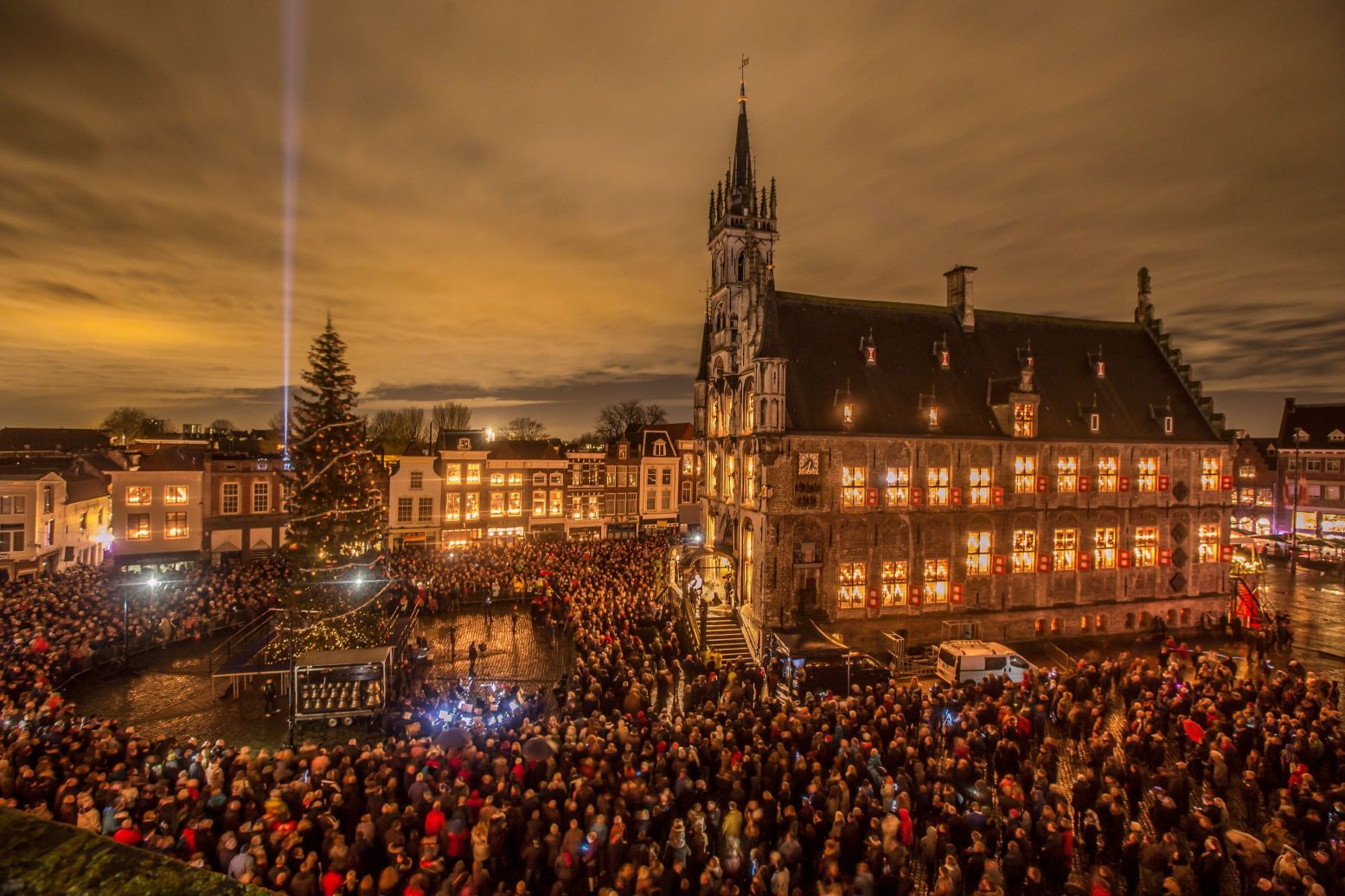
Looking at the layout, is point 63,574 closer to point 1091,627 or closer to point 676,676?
point 676,676

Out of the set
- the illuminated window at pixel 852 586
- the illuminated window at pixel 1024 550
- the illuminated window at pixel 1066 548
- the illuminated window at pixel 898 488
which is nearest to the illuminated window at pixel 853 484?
the illuminated window at pixel 898 488

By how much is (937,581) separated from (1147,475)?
43.9 ft

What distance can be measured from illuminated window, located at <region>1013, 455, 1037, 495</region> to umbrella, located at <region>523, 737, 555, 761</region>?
26.6 metres

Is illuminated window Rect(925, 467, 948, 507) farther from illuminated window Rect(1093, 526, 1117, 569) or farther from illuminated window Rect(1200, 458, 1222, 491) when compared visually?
illuminated window Rect(1200, 458, 1222, 491)

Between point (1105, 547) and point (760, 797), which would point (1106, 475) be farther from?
point (760, 797)

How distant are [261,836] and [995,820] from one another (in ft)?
47.0

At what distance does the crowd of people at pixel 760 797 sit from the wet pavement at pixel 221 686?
326 cm

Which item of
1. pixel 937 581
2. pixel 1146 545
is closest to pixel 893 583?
pixel 937 581

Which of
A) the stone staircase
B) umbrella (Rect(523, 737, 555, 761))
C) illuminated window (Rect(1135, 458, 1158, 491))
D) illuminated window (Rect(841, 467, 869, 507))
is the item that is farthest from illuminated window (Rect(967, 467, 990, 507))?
umbrella (Rect(523, 737, 555, 761))

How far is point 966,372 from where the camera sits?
113 feet

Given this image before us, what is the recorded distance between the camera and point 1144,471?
34500 mm

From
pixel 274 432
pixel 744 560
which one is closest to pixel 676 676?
pixel 744 560

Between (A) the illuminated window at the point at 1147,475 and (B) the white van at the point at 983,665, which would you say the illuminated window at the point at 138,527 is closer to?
(B) the white van at the point at 983,665

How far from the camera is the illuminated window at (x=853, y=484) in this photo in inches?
1193
